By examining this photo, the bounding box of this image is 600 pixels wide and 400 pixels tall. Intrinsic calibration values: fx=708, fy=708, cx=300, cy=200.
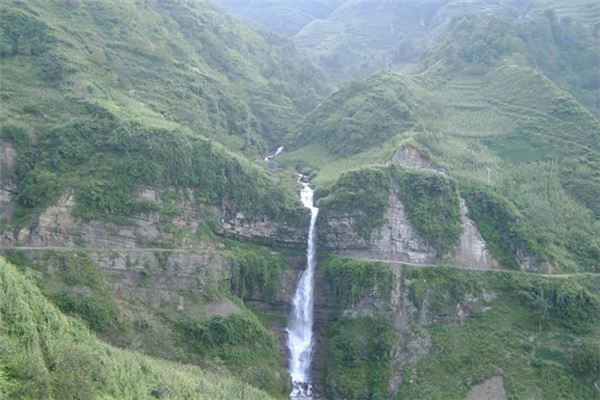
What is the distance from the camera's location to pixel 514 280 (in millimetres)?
54219

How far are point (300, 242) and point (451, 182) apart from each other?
13983 millimetres

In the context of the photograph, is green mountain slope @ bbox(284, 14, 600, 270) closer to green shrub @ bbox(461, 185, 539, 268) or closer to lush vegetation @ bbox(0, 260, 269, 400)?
green shrub @ bbox(461, 185, 539, 268)

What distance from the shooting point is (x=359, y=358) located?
5184 cm

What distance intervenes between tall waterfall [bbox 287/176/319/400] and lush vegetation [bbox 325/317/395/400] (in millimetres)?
1585

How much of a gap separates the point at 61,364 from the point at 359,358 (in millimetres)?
27366

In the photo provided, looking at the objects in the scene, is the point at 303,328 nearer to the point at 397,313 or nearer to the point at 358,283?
the point at 358,283

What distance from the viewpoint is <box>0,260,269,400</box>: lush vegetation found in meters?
27.0

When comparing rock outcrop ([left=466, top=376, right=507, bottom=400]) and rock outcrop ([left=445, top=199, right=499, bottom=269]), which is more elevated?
rock outcrop ([left=445, top=199, right=499, bottom=269])

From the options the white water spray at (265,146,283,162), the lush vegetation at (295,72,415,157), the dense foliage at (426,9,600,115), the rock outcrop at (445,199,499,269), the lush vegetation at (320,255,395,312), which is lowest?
the lush vegetation at (320,255,395,312)

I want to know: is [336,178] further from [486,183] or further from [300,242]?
[486,183]

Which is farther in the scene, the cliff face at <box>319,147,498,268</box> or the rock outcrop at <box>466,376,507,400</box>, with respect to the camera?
the cliff face at <box>319,147,498,268</box>

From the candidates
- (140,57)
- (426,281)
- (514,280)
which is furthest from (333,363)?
(140,57)

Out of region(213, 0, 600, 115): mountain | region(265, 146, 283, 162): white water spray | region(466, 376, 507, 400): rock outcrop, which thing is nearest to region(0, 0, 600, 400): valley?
region(466, 376, 507, 400): rock outcrop

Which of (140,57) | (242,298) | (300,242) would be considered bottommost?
(242,298)
